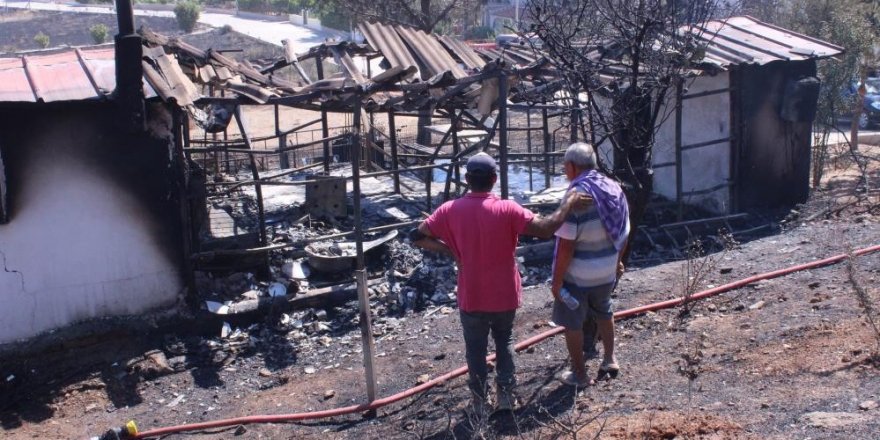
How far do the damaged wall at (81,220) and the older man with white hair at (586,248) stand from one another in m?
4.44

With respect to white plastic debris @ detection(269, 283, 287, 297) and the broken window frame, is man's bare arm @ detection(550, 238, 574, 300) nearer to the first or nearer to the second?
white plastic debris @ detection(269, 283, 287, 297)

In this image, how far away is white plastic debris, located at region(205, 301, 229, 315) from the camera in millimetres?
8366

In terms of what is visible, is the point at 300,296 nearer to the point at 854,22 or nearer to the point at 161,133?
the point at 161,133

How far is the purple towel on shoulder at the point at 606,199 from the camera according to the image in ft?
16.0

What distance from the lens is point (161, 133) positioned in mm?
7902

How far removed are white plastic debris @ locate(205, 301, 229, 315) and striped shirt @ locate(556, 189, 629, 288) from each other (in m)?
4.38

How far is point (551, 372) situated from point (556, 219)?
60.3 inches

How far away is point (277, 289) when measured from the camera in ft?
28.9

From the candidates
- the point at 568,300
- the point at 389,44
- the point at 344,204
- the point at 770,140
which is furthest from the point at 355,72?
the point at 770,140

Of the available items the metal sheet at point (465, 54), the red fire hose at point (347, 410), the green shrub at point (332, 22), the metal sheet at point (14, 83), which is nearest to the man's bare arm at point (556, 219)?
the red fire hose at point (347, 410)

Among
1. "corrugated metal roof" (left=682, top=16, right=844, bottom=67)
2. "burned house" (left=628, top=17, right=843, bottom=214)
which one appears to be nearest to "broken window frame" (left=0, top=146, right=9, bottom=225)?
"burned house" (left=628, top=17, right=843, bottom=214)

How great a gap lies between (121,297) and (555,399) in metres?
4.66

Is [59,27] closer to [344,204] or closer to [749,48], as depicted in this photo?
[344,204]

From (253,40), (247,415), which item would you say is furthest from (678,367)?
(253,40)
